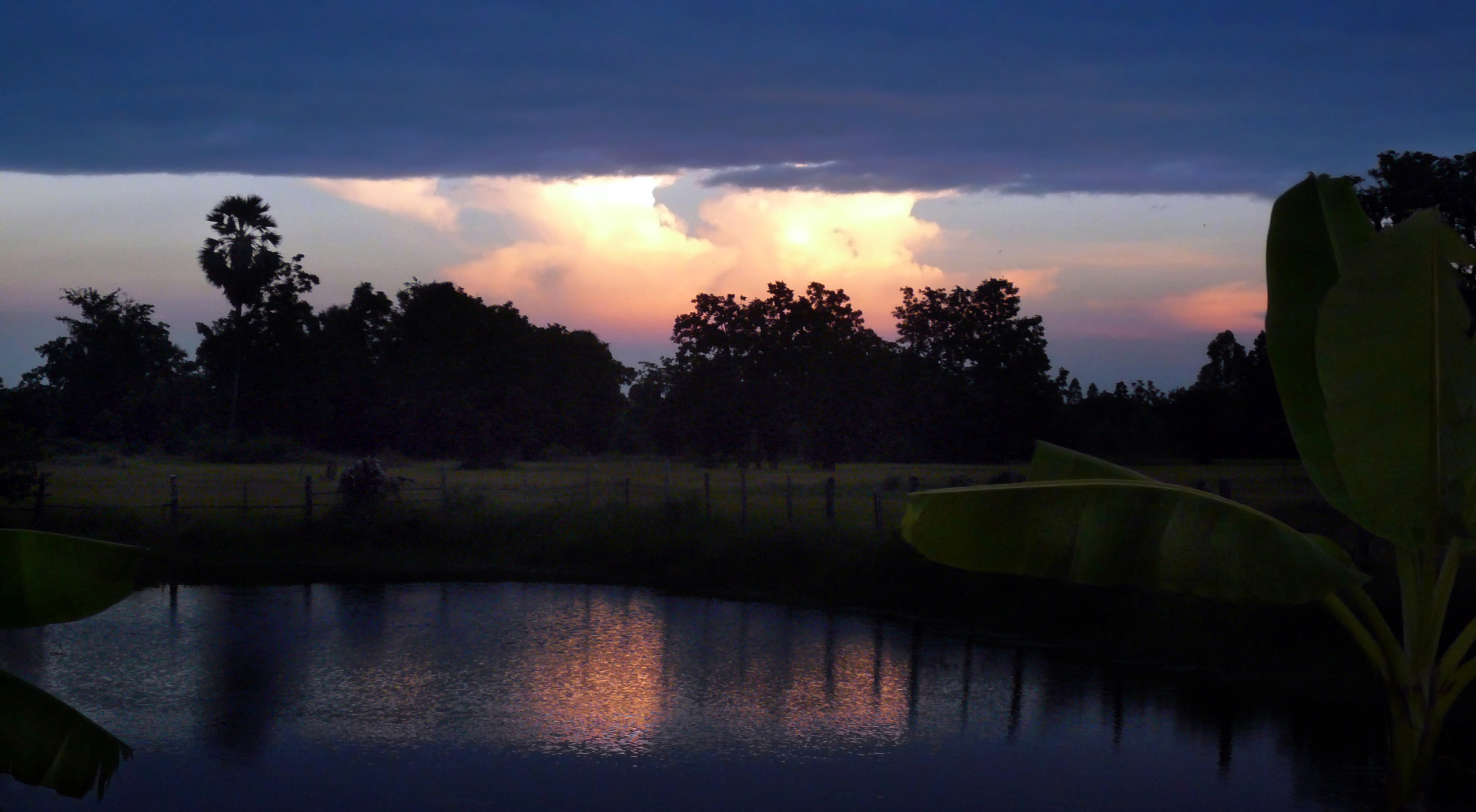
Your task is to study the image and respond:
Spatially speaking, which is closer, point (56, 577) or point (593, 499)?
point (56, 577)

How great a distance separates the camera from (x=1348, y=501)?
4039 millimetres

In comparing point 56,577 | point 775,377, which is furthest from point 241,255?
point 56,577

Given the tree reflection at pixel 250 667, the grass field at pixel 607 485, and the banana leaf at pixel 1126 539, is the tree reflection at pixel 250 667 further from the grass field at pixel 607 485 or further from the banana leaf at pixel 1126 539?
the grass field at pixel 607 485

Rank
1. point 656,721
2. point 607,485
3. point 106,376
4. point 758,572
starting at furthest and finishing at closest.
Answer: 1. point 106,376
2. point 607,485
3. point 758,572
4. point 656,721

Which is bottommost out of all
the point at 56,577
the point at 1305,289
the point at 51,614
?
the point at 51,614

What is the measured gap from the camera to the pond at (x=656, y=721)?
21.1 ft

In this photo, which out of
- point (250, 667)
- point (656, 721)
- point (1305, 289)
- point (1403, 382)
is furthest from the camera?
point (250, 667)

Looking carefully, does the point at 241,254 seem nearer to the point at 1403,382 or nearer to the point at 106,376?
the point at 106,376

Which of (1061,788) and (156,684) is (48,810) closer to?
(156,684)

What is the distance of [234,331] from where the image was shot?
53.0 meters

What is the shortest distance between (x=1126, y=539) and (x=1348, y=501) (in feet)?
3.03

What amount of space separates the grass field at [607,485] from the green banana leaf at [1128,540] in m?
12.7

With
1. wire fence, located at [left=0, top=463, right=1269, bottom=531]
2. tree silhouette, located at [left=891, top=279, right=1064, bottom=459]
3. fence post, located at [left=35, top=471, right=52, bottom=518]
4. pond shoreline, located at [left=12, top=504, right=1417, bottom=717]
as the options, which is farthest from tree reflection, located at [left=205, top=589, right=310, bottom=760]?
tree silhouette, located at [left=891, top=279, right=1064, bottom=459]

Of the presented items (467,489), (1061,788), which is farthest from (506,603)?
(467,489)
